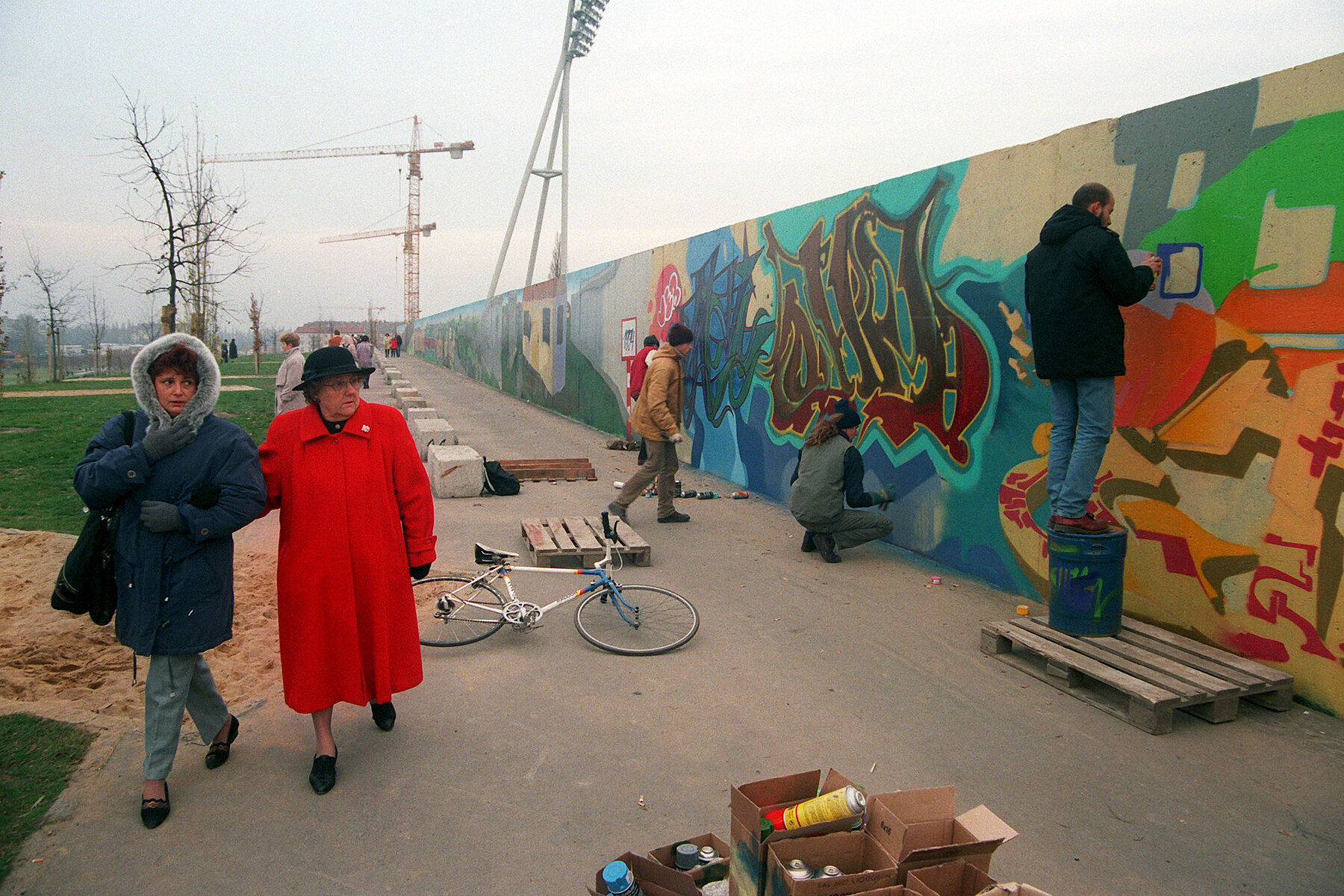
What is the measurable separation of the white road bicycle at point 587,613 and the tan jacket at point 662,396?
2.80m

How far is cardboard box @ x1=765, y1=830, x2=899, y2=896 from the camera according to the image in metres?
2.09

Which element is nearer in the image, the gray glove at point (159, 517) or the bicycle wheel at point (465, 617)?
the gray glove at point (159, 517)

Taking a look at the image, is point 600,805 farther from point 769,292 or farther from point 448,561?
point 769,292

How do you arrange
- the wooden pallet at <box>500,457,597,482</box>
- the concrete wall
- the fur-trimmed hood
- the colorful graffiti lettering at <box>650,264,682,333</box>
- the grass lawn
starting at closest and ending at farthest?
the fur-trimmed hood < the concrete wall < the grass lawn < the wooden pallet at <box>500,457,597,482</box> < the colorful graffiti lettering at <box>650,264,682,333</box>

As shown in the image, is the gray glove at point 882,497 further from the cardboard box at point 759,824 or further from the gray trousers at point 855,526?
the cardboard box at point 759,824

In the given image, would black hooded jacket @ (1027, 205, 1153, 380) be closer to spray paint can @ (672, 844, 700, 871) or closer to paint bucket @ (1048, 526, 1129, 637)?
paint bucket @ (1048, 526, 1129, 637)

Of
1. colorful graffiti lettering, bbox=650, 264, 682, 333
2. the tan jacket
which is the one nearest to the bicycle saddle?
the tan jacket

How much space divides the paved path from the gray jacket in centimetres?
74

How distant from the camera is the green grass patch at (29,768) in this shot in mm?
3102

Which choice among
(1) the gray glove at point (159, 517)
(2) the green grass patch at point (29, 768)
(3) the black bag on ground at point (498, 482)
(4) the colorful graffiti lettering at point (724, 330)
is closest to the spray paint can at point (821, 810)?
(1) the gray glove at point (159, 517)

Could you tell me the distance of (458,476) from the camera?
965 cm

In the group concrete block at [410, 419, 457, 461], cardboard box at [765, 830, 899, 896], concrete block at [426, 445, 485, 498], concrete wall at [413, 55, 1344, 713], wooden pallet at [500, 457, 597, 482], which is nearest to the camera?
cardboard box at [765, 830, 899, 896]

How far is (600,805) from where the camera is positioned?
10.9 feet

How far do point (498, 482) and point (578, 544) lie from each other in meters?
3.19
